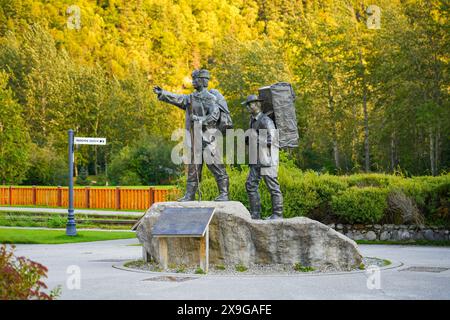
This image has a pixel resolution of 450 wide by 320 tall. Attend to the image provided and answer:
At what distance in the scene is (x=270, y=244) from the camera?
1462 centimetres

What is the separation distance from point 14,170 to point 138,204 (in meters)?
8.25

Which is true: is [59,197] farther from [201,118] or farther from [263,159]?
[263,159]

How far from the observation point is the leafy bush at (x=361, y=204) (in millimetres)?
23469

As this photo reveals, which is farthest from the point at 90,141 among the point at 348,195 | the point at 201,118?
the point at 201,118

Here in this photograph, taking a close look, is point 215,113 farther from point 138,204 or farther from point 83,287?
point 138,204

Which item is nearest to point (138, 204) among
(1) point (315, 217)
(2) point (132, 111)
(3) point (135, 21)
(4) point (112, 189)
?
(4) point (112, 189)

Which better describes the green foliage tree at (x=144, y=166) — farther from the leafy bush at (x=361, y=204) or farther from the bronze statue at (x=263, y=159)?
the bronze statue at (x=263, y=159)

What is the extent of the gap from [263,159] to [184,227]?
2714 mm

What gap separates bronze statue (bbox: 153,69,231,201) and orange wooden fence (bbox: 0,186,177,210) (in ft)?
81.6

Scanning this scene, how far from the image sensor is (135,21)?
328 feet

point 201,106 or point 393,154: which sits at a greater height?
point 201,106

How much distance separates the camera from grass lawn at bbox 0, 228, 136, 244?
24281 mm

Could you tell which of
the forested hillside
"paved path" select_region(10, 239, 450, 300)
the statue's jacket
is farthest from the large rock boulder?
the forested hillside

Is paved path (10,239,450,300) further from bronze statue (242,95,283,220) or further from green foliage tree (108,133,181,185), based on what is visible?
green foliage tree (108,133,181,185)
